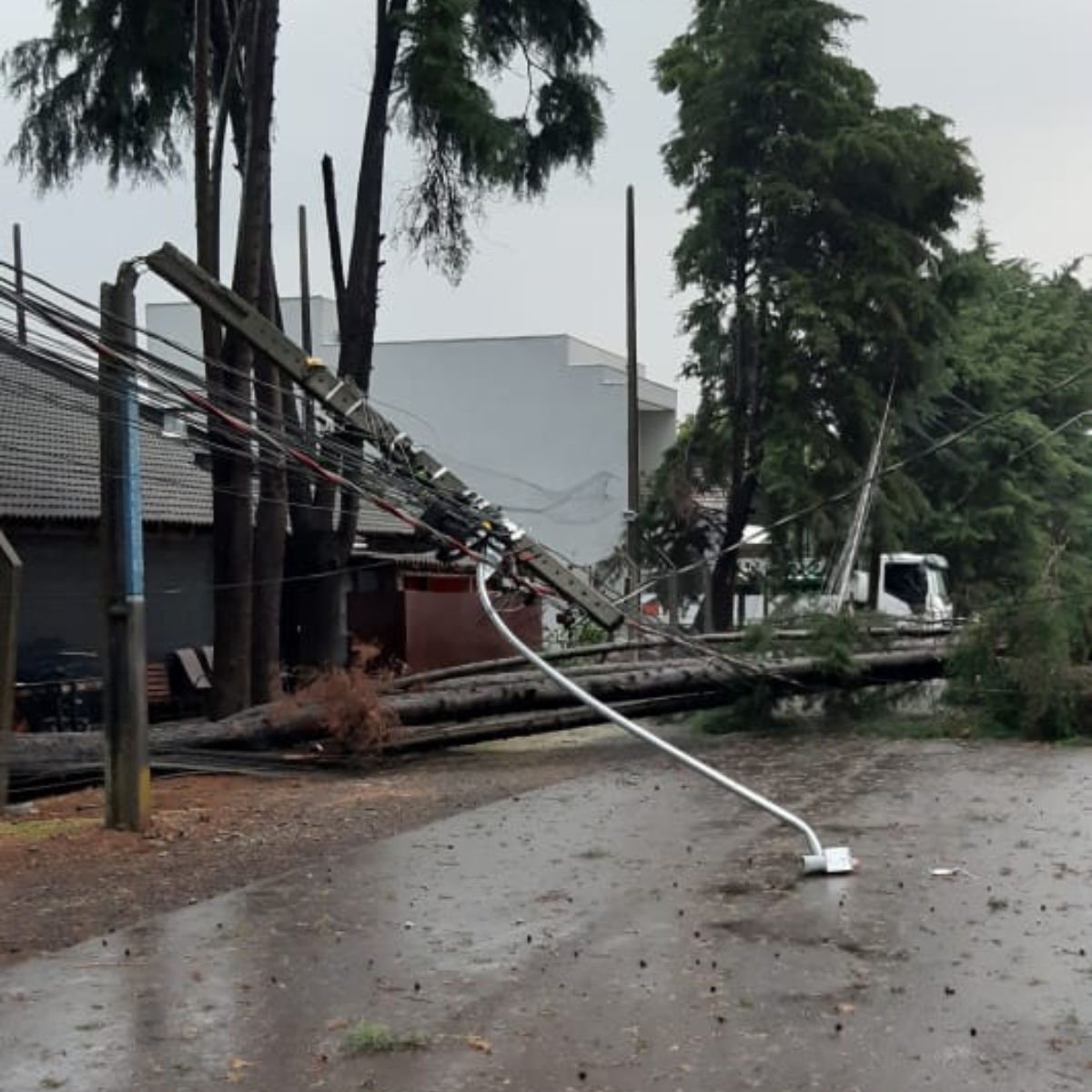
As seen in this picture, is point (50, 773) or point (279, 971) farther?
point (50, 773)

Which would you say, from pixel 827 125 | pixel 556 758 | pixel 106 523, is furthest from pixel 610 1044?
pixel 827 125

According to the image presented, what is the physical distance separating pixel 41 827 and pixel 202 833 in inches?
50.0

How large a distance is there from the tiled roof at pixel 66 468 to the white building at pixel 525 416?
42.8 feet

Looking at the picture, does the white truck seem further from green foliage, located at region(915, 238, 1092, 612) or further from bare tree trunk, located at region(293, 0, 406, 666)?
bare tree trunk, located at region(293, 0, 406, 666)

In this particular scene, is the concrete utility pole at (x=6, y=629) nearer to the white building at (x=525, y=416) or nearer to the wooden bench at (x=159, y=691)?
the wooden bench at (x=159, y=691)

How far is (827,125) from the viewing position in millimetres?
25547

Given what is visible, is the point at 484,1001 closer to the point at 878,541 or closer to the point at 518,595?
the point at 518,595

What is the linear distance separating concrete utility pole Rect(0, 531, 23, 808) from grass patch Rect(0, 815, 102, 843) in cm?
57

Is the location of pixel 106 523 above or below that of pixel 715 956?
above

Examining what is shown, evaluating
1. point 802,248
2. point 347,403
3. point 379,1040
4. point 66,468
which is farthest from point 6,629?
point 802,248

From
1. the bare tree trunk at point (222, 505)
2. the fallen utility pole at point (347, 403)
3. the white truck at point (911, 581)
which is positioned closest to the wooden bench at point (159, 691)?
the bare tree trunk at point (222, 505)

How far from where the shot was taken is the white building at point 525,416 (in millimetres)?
→ 38156

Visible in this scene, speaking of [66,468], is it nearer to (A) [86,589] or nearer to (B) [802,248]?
(A) [86,589]

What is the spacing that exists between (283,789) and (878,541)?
15.3 m
